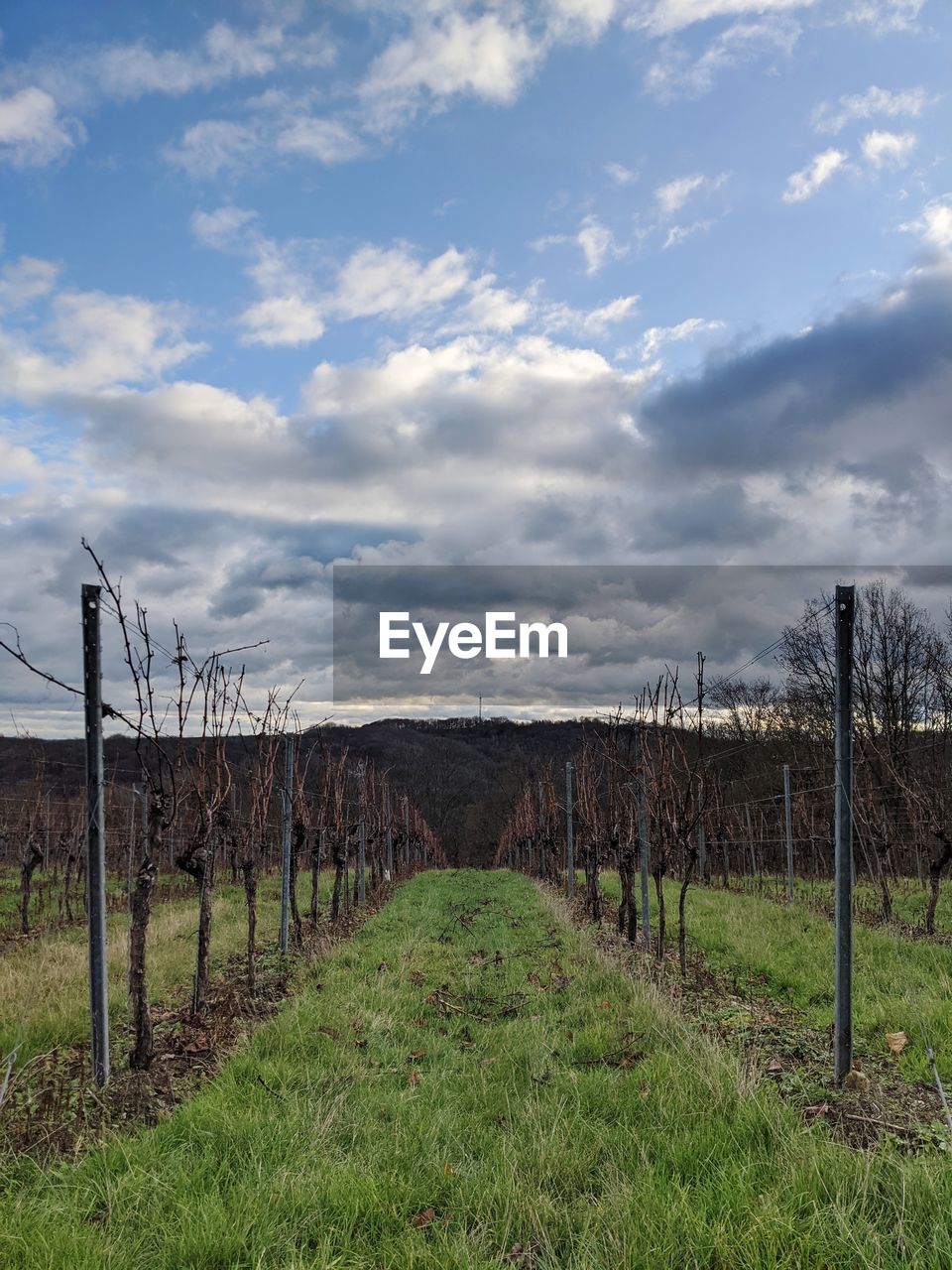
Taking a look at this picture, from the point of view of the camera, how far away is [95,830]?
5.84m

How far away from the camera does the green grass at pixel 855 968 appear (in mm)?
6926

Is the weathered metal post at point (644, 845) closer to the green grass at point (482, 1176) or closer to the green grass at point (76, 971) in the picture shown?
the green grass at point (482, 1176)

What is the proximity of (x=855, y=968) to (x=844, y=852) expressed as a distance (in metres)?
4.41

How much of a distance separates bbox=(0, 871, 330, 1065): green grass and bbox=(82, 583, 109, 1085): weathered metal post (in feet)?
1.74

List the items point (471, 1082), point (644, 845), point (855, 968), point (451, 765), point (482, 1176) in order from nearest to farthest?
point (482, 1176) < point (471, 1082) < point (855, 968) < point (644, 845) < point (451, 765)

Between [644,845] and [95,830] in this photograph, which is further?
[644,845]

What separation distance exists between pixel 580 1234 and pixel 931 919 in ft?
38.5

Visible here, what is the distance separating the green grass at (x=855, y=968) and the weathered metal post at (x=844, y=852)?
2.54 ft

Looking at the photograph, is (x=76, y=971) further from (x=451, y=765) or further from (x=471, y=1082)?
(x=451, y=765)

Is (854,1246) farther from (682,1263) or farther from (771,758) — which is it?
(771,758)

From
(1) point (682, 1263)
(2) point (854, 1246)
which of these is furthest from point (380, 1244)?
(2) point (854, 1246)

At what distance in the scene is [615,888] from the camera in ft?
74.6

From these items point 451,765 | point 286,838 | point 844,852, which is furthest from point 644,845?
point 451,765

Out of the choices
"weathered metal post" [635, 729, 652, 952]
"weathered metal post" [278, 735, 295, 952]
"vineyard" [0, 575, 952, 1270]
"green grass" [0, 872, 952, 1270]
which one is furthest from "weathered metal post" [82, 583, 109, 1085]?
"weathered metal post" [635, 729, 652, 952]
